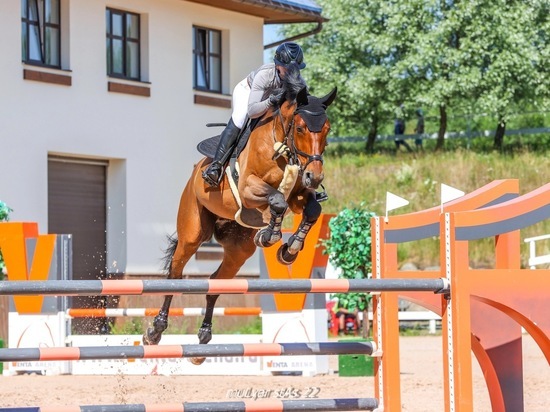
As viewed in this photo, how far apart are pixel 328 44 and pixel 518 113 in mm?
6134

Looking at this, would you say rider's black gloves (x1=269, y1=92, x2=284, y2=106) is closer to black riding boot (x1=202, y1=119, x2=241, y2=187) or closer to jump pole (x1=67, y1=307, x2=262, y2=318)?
black riding boot (x1=202, y1=119, x2=241, y2=187)

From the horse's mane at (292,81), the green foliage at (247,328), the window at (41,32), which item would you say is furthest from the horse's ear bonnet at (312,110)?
the green foliage at (247,328)

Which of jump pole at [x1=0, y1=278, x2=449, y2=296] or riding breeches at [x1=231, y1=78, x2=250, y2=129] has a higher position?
riding breeches at [x1=231, y1=78, x2=250, y2=129]

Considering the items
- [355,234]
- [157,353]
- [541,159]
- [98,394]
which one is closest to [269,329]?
[355,234]

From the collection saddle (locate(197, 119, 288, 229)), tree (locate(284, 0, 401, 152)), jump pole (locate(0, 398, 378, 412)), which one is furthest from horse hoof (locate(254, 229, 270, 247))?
tree (locate(284, 0, 401, 152))

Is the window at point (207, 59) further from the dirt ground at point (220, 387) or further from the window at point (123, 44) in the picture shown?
the dirt ground at point (220, 387)

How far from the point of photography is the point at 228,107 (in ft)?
60.6

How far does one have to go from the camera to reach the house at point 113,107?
15320 mm

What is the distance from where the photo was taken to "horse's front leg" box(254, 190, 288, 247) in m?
6.72

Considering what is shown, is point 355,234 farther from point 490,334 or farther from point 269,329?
point 490,334

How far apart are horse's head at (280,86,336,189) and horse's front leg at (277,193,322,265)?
0.30 metres

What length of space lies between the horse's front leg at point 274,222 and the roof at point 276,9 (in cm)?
1149

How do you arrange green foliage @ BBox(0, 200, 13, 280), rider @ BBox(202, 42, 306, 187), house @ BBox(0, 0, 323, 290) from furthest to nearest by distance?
house @ BBox(0, 0, 323, 290), green foliage @ BBox(0, 200, 13, 280), rider @ BBox(202, 42, 306, 187)

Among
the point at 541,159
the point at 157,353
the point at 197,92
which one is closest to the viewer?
the point at 157,353
